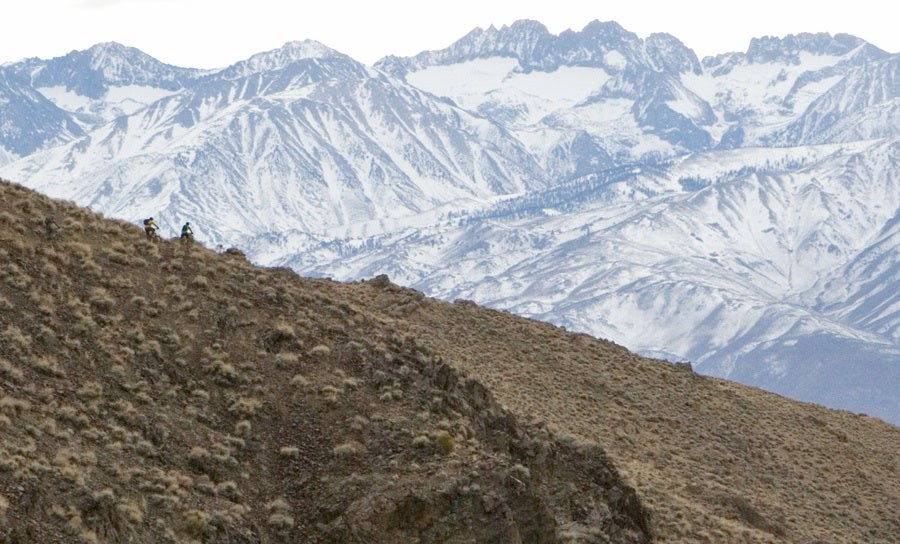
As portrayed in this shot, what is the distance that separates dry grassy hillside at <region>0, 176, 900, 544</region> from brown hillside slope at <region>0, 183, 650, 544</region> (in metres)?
0.05

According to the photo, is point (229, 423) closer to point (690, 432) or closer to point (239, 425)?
point (239, 425)

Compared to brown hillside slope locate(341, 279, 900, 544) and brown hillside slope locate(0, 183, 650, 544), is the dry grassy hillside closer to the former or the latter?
brown hillside slope locate(0, 183, 650, 544)

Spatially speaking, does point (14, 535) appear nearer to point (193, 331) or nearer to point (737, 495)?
point (193, 331)

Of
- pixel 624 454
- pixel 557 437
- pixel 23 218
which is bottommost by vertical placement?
pixel 624 454

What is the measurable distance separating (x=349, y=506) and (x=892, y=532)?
109 ft

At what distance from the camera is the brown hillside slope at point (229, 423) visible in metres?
32.3

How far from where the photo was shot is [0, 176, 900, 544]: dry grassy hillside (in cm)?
3244

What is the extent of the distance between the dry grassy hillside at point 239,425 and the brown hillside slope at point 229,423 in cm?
→ 5

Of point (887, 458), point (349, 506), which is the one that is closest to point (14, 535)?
point (349, 506)

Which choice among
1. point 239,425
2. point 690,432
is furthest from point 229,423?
point 690,432

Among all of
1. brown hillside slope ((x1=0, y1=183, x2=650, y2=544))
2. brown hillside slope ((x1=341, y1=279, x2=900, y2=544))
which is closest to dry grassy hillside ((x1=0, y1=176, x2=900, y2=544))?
brown hillside slope ((x1=0, y1=183, x2=650, y2=544))

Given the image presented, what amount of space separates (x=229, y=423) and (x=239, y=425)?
0.37 metres

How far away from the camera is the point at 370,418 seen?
38.2m

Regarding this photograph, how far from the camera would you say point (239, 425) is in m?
36.8
